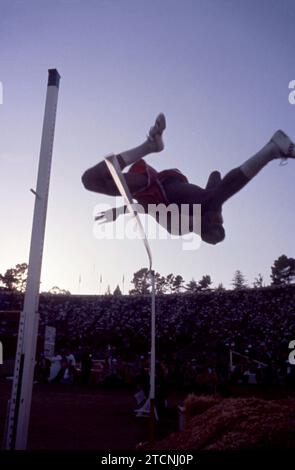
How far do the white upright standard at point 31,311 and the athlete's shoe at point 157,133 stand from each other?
978 mm

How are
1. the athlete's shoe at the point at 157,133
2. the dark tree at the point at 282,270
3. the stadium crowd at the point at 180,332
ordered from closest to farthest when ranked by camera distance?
1. the athlete's shoe at the point at 157,133
2. the stadium crowd at the point at 180,332
3. the dark tree at the point at 282,270

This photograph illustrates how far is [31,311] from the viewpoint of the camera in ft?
12.3

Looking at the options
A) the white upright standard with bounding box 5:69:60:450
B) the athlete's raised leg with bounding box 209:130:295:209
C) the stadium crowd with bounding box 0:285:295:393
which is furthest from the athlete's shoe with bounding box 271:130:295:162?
the stadium crowd with bounding box 0:285:295:393

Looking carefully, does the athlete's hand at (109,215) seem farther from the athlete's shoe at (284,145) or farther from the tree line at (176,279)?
the tree line at (176,279)

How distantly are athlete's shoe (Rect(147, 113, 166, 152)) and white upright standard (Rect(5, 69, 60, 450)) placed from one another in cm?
98

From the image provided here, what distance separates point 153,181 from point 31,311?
1.44m

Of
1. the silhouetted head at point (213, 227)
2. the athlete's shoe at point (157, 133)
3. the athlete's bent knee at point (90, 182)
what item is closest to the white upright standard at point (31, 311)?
the athlete's bent knee at point (90, 182)

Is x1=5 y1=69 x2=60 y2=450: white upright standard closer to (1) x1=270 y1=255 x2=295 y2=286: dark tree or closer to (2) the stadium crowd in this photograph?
(2) the stadium crowd

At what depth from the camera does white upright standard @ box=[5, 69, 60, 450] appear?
3533 mm

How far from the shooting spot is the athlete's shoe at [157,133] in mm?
3680

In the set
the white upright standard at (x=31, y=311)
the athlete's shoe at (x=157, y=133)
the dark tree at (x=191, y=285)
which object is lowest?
the white upright standard at (x=31, y=311)
